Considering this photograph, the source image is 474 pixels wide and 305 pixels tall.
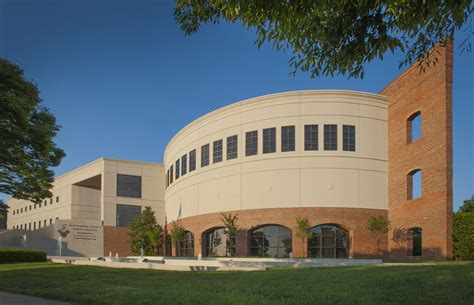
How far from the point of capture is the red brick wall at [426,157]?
1123 inches

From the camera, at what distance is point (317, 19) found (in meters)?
7.38

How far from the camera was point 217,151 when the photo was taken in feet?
135

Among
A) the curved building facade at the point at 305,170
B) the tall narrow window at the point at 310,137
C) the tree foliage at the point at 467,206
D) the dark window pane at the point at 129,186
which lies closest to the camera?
the curved building facade at the point at 305,170

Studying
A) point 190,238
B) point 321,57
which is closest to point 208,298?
point 321,57

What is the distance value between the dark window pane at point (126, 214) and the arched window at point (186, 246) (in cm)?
1307

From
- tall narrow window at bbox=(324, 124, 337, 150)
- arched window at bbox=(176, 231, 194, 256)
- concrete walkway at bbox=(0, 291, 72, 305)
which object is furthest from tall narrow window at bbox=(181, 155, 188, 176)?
concrete walkway at bbox=(0, 291, 72, 305)

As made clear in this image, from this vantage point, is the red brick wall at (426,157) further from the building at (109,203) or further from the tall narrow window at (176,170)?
the building at (109,203)

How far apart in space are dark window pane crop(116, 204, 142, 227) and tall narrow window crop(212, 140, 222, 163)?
2078 centimetres

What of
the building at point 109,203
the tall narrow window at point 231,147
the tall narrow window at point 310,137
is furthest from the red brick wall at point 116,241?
the tall narrow window at point 310,137

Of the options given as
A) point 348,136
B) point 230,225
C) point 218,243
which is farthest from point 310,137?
point 218,243

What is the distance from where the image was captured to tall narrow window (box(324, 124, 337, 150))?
1398 inches

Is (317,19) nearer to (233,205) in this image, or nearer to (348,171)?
(348,171)

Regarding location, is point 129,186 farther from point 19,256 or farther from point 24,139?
point 24,139

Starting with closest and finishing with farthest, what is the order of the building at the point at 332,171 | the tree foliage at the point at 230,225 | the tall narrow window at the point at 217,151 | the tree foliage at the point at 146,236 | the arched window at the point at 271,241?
the building at the point at 332,171
the arched window at the point at 271,241
the tree foliage at the point at 230,225
the tall narrow window at the point at 217,151
the tree foliage at the point at 146,236
